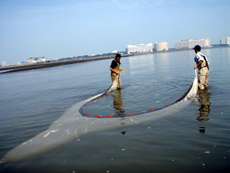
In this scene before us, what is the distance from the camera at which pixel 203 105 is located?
8.59 m

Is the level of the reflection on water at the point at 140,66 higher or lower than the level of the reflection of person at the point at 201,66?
lower

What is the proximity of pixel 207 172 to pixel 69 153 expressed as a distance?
3.32m

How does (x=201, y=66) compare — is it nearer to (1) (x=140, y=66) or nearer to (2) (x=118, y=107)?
(2) (x=118, y=107)

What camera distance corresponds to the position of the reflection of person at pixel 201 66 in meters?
10.9

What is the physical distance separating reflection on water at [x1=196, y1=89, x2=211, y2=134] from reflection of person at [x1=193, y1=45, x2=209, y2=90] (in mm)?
588

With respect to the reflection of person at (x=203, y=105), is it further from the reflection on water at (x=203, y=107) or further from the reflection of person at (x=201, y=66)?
the reflection of person at (x=201, y=66)

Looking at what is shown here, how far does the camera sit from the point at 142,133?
6312 millimetres

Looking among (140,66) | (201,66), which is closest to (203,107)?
(201,66)

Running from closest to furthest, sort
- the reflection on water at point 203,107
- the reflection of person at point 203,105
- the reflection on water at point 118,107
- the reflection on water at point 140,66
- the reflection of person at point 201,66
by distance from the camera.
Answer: the reflection on water at point 203,107 < the reflection of person at point 203,105 < the reflection on water at point 118,107 < the reflection of person at point 201,66 < the reflection on water at point 140,66

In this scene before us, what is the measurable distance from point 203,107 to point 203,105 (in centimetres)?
31

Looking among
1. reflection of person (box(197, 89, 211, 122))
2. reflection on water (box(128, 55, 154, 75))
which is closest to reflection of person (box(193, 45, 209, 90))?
reflection of person (box(197, 89, 211, 122))

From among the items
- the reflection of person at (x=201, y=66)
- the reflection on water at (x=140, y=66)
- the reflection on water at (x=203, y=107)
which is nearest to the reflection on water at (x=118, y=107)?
the reflection on water at (x=203, y=107)

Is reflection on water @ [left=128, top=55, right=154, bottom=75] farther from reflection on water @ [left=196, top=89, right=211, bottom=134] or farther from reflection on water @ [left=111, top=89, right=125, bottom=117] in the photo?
reflection on water @ [left=196, top=89, right=211, bottom=134]

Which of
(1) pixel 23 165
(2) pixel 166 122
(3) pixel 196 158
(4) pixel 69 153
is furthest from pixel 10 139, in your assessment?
(3) pixel 196 158
